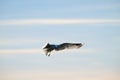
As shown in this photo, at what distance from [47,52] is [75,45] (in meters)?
4.50

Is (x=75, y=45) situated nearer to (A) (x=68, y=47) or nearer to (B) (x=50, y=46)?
(A) (x=68, y=47)

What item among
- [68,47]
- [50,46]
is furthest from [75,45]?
[50,46]

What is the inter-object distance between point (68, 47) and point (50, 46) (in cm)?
294

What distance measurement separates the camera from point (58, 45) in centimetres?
3634

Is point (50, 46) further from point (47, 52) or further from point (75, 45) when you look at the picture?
point (75, 45)

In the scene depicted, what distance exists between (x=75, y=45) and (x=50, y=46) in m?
4.13

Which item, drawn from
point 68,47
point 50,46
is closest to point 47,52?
point 50,46

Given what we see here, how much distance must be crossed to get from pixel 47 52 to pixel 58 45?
2.17 m

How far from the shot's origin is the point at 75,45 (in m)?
37.9

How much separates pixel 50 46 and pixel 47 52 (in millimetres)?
705

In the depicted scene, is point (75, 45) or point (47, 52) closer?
point (47, 52)

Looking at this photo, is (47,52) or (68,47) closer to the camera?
(47,52)

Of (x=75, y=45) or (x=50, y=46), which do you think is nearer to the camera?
(x=50, y=46)
